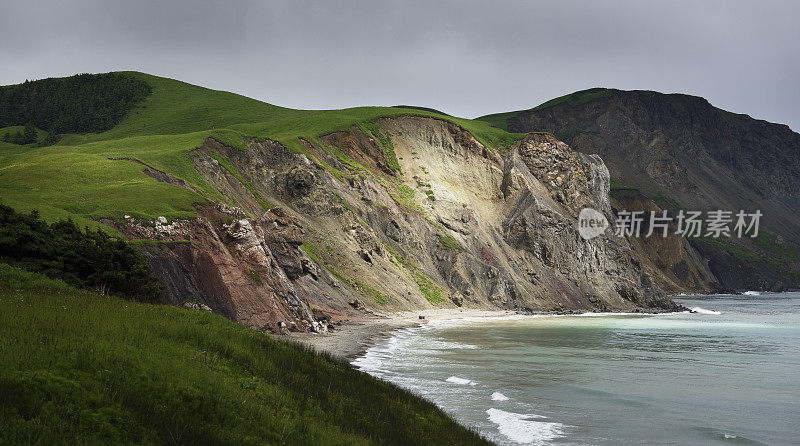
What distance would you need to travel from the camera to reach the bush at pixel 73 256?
1989 cm

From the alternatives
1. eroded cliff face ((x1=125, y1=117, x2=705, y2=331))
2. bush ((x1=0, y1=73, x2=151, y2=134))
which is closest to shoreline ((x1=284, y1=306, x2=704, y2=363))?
eroded cliff face ((x1=125, y1=117, x2=705, y2=331))

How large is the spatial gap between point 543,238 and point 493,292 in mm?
18871

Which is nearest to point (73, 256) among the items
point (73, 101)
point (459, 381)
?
point (459, 381)

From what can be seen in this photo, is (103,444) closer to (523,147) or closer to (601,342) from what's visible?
(601,342)

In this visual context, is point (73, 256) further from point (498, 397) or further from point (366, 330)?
point (366, 330)

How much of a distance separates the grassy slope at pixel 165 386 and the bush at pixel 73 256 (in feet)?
10.2

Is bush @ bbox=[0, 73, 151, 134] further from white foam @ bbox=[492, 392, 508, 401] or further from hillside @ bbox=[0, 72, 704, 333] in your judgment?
white foam @ bbox=[492, 392, 508, 401]

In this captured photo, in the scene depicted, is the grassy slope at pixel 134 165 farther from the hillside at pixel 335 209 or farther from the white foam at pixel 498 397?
the white foam at pixel 498 397

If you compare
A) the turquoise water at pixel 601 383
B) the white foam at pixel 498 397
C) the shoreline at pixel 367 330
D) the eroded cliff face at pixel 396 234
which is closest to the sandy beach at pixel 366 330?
the shoreline at pixel 367 330

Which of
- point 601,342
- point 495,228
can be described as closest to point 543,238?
point 495,228

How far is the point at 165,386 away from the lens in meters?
9.93

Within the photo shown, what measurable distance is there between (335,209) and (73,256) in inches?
1810

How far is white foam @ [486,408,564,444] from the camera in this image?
17.1m

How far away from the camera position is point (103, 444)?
25.1ft
